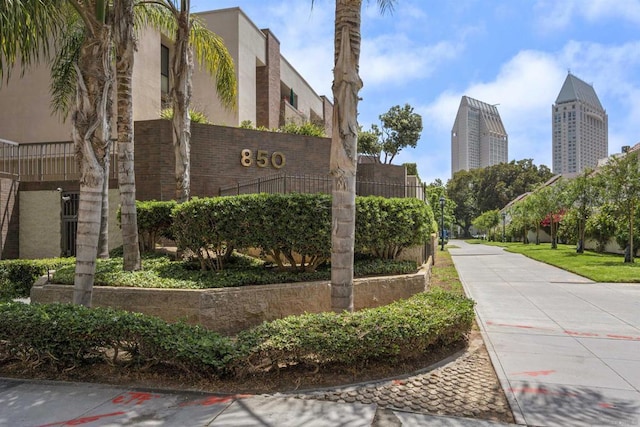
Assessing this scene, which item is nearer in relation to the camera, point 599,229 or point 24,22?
point 24,22

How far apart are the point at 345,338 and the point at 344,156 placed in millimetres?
2519

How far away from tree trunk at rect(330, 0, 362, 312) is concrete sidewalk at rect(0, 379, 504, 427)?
2045 mm

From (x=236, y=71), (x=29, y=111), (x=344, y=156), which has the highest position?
(x=236, y=71)

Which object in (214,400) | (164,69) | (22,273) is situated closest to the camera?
(214,400)

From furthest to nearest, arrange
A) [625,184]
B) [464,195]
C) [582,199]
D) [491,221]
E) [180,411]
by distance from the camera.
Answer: [464,195], [491,221], [582,199], [625,184], [180,411]

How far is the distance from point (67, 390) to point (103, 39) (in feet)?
16.6

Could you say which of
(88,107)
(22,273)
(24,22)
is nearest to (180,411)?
(88,107)

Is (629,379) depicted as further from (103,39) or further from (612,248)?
(612,248)

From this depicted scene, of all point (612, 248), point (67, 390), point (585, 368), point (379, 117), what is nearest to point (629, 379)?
point (585, 368)

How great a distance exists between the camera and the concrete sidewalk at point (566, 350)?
4.21m

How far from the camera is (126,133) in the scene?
938 cm

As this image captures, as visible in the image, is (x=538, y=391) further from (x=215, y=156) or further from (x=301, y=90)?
(x=301, y=90)

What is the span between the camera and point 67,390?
477cm

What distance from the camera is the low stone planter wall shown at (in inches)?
290
